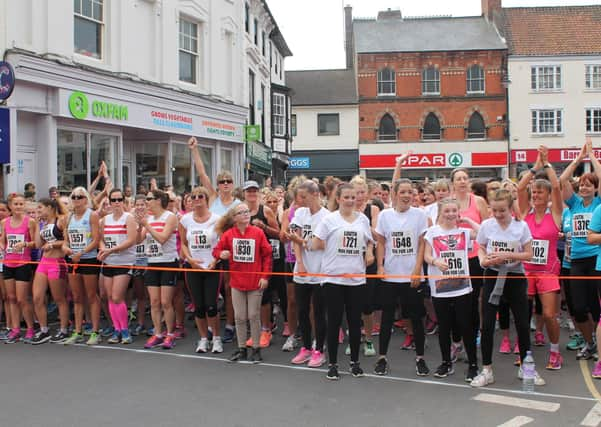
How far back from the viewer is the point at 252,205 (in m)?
8.21

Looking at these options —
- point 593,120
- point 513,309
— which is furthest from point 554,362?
point 593,120

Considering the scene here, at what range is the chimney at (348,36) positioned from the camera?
46.9 meters

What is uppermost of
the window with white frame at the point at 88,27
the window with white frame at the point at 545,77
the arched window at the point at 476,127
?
the window with white frame at the point at 545,77

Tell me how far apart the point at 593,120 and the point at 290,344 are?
37923 millimetres

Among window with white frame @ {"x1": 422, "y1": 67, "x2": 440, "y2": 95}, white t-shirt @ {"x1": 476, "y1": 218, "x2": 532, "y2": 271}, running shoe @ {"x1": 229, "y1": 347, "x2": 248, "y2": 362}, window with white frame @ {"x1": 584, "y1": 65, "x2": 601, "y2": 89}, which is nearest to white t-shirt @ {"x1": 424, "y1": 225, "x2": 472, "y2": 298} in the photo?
white t-shirt @ {"x1": 476, "y1": 218, "x2": 532, "y2": 271}

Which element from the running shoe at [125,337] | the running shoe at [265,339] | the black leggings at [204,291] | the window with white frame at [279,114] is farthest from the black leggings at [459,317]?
the window with white frame at [279,114]

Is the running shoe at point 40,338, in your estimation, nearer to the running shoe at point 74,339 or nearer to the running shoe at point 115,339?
the running shoe at point 74,339

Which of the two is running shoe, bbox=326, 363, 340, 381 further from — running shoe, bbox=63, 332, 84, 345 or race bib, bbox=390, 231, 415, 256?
running shoe, bbox=63, 332, 84, 345

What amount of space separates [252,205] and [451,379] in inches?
134

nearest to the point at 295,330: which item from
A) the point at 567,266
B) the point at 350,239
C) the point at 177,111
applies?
the point at 350,239

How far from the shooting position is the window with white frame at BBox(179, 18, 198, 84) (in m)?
18.5

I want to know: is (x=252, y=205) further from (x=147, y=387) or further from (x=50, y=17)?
(x=50, y=17)

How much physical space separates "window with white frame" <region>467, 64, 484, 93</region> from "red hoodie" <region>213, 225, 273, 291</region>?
3698 cm

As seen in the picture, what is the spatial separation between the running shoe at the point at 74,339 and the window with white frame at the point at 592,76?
128 feet
